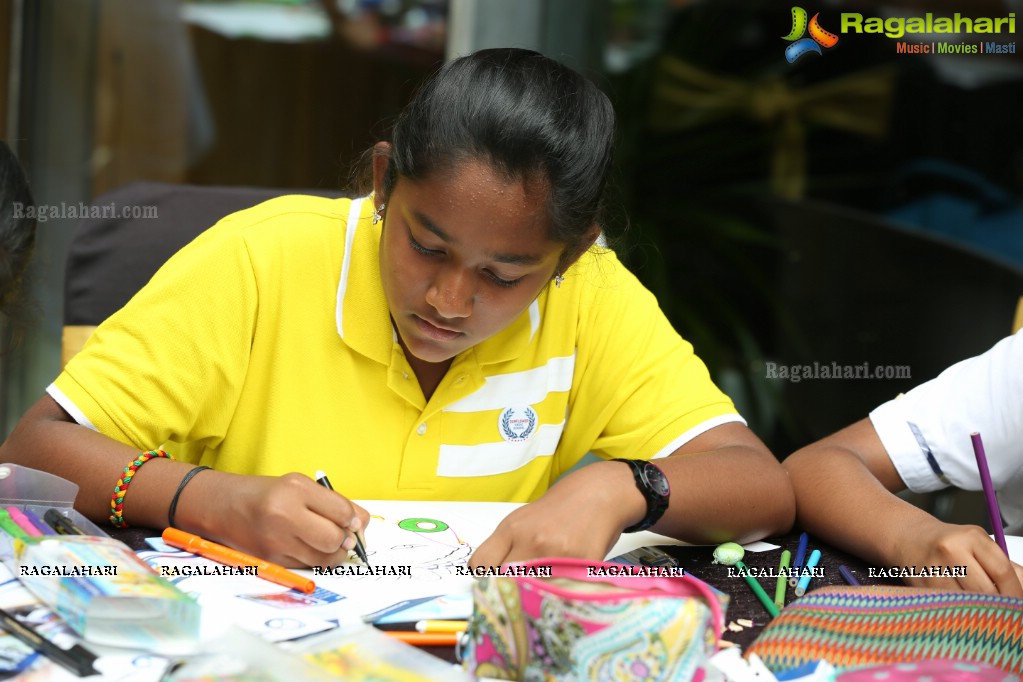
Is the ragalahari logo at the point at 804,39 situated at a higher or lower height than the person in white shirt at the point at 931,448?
higher

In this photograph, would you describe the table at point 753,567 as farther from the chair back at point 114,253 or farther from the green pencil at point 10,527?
the chair back at point 114,253

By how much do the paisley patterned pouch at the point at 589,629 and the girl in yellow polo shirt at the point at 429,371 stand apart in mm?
247

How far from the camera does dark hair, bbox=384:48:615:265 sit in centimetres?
130

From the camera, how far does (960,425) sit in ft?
5.03

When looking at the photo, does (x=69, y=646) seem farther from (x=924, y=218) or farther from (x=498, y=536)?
(x=924, y=218)

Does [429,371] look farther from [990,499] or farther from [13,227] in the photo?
[990,499]

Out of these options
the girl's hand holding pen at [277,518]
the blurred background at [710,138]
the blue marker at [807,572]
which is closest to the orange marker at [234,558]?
the girl's hand holding pen at [277,518]

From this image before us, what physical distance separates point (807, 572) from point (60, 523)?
2.67 ft

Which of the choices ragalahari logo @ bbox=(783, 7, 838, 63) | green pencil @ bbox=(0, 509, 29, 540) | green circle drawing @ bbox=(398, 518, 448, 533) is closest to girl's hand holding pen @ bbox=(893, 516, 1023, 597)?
green circle drawing @ bbox=(398, 518, 448, 533)

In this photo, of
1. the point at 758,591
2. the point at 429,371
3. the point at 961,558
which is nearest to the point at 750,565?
the point at 758,591

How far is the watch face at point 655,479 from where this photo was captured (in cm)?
127

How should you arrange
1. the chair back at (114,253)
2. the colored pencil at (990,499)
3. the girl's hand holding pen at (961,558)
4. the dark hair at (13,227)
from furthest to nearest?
the chair back at (114,253) → the dark hair at (13,227) → the colored pencil at (990,499) → the girl's hand holding pen at (961,558)

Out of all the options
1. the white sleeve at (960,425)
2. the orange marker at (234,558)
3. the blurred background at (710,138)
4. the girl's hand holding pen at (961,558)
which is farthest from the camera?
the blurred background at (710,138)

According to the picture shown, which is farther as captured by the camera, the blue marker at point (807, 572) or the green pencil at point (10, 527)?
the blue marker at point (807, 572)
